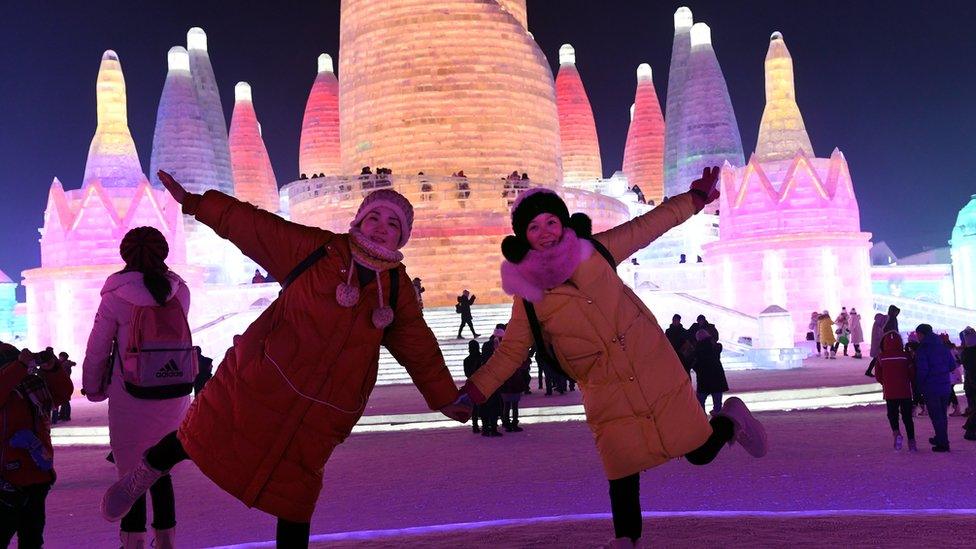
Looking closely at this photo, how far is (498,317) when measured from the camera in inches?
918

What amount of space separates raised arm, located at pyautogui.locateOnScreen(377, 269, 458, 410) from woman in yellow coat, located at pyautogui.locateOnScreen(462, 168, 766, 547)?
0.15 metres

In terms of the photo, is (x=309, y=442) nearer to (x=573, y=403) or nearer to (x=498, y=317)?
(x=573, y=403)

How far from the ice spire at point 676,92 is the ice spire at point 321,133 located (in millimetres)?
13912

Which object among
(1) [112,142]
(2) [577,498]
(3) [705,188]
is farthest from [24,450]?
(1) [112,142]

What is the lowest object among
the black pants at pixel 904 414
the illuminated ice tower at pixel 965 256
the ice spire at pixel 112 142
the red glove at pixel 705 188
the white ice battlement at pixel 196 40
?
the black pants at pixel 904 414

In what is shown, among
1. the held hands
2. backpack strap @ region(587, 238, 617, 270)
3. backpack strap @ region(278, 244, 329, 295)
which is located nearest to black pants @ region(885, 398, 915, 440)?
backpack strap @ region(587, 238, 617, 270)

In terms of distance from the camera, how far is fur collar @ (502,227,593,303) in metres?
3.98

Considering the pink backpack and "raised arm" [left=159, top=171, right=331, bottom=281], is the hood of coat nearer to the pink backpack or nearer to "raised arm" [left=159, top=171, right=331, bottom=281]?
the pink backpack

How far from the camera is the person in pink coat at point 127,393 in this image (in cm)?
445

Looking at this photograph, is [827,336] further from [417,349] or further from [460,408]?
[417,349]

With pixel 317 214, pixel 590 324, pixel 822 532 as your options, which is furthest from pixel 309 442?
pixel 317 214

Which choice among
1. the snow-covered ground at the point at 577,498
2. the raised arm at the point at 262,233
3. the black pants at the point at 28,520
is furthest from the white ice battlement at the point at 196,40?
the raised arm at the point at 262,233

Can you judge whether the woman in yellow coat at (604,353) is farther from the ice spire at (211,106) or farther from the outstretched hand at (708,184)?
the ice spire at (211,106)

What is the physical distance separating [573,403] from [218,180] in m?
30.7
